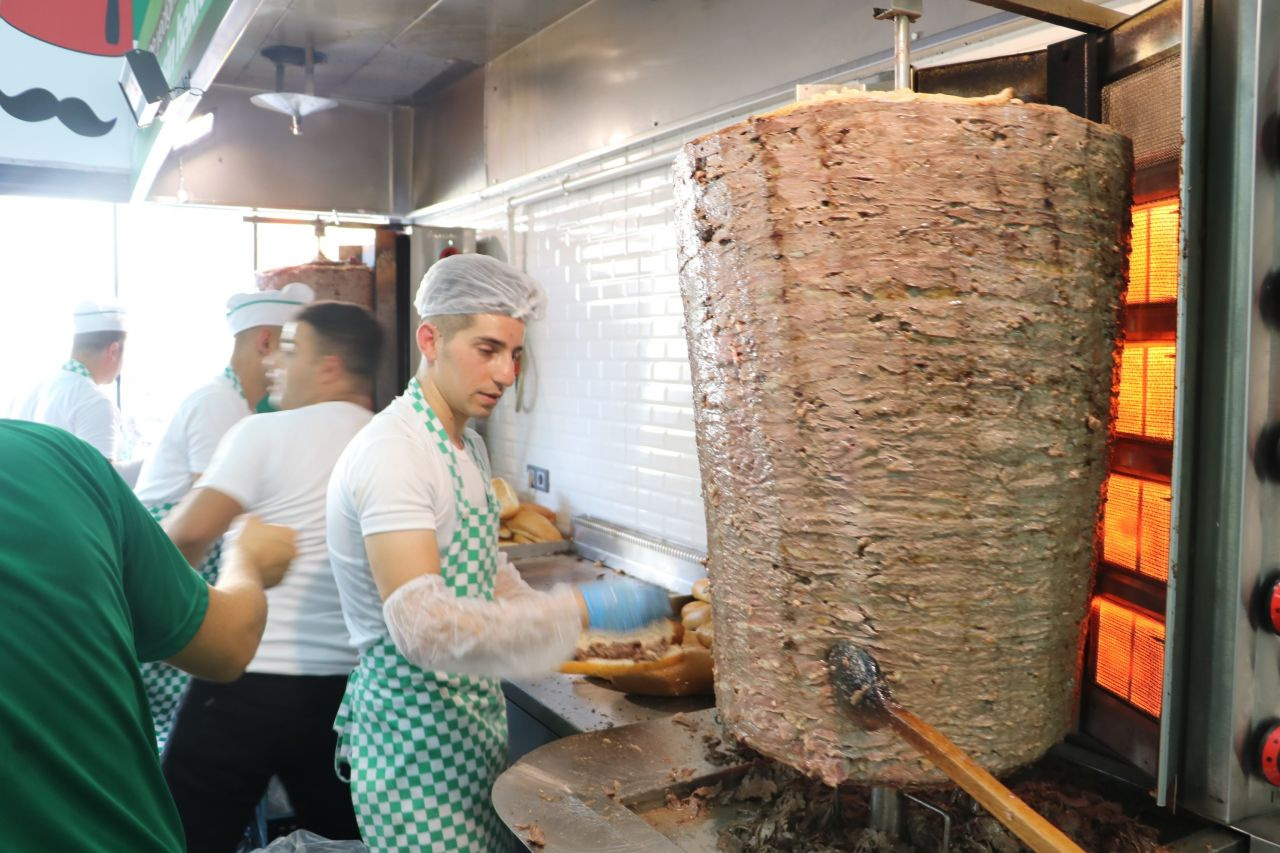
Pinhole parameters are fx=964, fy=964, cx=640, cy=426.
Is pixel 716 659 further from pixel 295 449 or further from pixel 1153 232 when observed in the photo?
pixel 295 449

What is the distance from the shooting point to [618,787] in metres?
1.48

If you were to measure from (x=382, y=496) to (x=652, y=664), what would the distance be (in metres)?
0.84

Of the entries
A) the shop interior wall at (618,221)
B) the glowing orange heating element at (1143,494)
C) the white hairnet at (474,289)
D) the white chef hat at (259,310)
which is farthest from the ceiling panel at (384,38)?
the glowing orange heating element at (1143,494)

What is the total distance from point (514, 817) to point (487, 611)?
1.42 feet

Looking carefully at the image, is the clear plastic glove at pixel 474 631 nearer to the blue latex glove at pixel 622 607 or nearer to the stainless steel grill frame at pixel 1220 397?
the blue latex glove at pixel 622 607

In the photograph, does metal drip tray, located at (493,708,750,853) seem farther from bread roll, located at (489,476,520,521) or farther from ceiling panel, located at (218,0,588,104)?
ceiling panel, located at (218,0,588,104)

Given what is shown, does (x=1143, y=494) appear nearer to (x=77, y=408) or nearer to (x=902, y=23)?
(x=902, y=23)

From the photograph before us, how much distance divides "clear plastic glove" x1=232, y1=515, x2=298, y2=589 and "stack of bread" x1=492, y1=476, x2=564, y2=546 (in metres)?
2.59

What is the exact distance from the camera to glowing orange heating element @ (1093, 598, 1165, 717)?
1.22 meters

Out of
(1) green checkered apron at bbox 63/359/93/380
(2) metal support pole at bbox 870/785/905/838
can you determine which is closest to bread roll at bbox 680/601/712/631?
(2) metal support pole at bbox 870/785/905/838

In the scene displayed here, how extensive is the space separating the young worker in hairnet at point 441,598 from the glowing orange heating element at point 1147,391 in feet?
2.96

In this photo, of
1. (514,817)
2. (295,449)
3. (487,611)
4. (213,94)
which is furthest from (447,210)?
(514,817)

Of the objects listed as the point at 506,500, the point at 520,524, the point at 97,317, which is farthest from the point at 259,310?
the point at 97,317

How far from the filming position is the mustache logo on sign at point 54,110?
280cm
